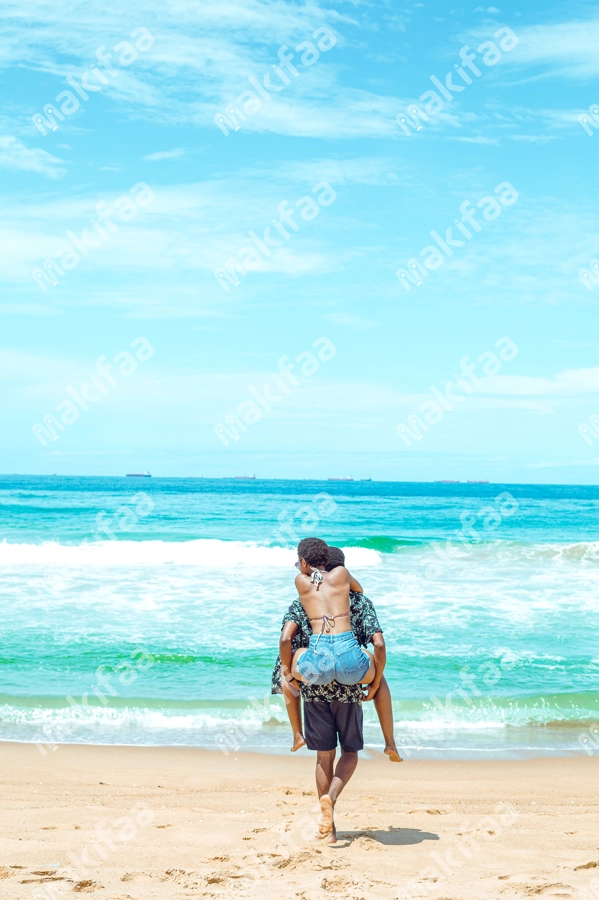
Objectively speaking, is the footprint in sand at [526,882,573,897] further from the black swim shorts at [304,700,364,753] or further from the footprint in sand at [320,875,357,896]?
the black swim shorts at [304,700,364,753]

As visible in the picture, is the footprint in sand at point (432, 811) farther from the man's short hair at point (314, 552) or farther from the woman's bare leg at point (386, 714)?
the man's short hair at point (314, 552)

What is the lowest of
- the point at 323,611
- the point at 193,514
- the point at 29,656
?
the point at 29,656

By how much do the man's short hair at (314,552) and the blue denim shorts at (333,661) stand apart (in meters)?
0.44

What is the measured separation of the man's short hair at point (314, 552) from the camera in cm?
489

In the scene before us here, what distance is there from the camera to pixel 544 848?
16.1 feet

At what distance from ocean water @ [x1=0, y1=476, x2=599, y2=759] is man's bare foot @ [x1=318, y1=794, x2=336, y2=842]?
2563mm

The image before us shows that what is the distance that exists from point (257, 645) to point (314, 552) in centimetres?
664

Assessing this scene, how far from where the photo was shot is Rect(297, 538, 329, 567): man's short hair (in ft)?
16.1

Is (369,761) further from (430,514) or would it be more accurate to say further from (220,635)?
(430,514)

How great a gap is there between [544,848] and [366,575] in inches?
543

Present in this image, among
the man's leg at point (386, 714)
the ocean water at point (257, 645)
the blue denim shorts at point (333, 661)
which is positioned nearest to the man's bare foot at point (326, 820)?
the man's leg at point (386, 714)

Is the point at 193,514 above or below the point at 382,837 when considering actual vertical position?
above

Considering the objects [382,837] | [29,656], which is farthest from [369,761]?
[29,656]

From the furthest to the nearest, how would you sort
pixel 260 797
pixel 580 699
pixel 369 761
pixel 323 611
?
pixel 580 699 → pixel 369 761 → pixel 260 797 → pixel 323 611
